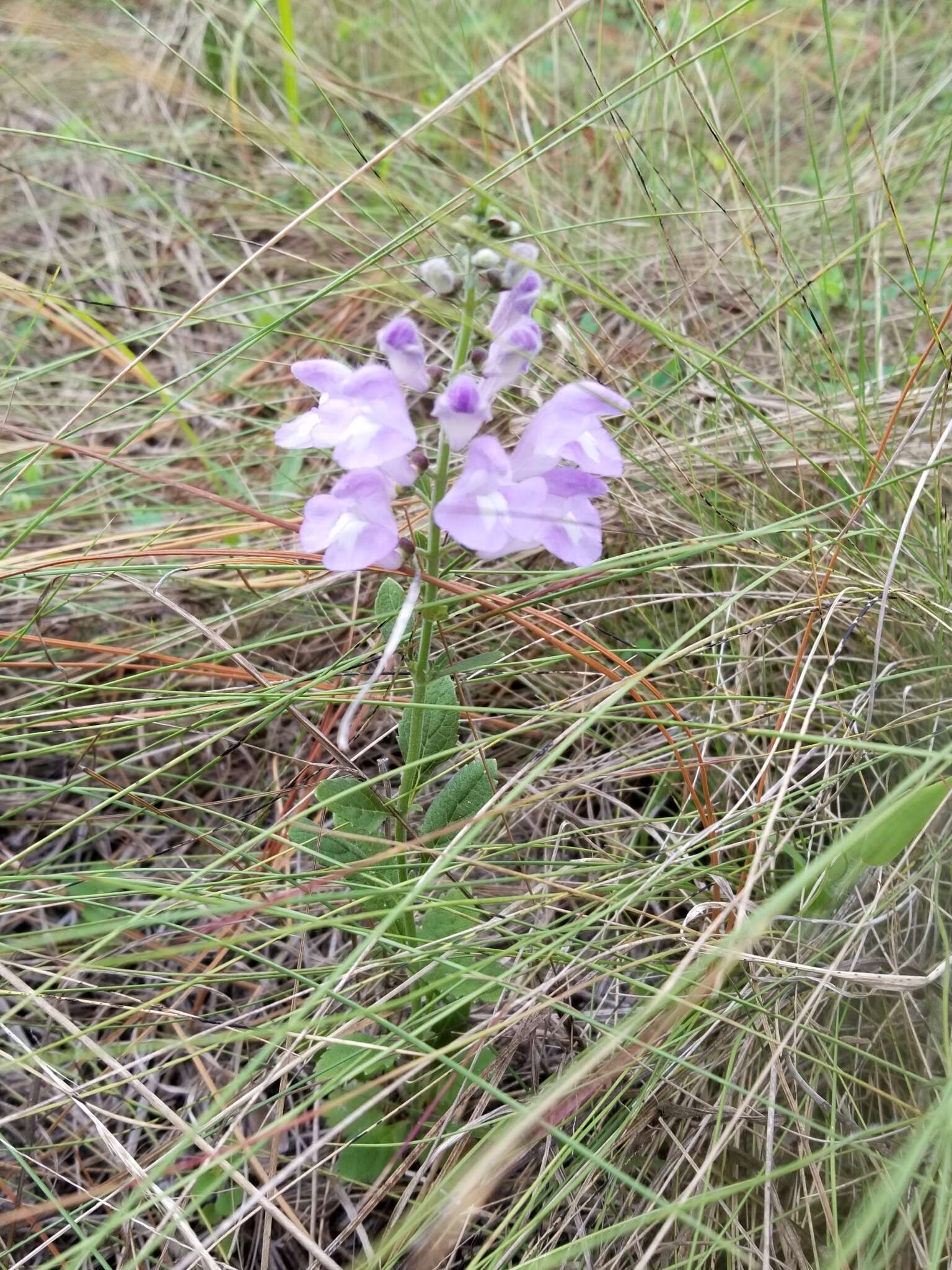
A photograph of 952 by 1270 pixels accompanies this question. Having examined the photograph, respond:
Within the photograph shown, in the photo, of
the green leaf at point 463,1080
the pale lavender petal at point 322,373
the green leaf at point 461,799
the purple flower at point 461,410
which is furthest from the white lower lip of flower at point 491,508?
the green leaf at point 463,1080

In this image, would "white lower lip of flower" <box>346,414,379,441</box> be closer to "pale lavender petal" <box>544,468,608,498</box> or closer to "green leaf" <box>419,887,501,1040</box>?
"pale lavender petal" <box>544,468,608,498</box>

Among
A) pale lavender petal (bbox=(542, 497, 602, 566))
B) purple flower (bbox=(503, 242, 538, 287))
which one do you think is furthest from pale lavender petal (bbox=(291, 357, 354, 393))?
pale lavender petal (bbox=(542, 497, 602, 566))

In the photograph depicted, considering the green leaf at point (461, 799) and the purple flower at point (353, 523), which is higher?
the purple flower at point (353, 523)

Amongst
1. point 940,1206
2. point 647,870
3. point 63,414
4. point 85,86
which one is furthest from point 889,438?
point 85,86

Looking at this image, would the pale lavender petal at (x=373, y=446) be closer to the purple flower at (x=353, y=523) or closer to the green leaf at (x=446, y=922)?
the purple flower at (x=353, y=523)

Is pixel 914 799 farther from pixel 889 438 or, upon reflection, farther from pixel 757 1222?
pixel 889 438

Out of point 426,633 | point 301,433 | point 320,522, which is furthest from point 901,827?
point 301,433
